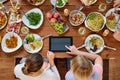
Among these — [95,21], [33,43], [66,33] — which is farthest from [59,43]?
[95,21]

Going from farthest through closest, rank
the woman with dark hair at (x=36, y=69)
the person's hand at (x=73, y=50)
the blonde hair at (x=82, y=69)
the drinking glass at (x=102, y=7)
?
the drinking glass at (x=102, y=7) < the person's hand at (x=73, y=50) < the woman with dark hair at (x=36, y=69) < the blonde hair at (x=82, y=69)

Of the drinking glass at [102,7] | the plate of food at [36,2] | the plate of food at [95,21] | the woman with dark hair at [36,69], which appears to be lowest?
the woman with dark hair at [36,69]

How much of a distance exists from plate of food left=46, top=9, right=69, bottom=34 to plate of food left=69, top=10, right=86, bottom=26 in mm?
73

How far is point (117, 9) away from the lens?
8.36 feet

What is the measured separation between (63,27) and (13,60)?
0.54 meters

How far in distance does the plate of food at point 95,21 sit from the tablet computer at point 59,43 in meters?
0.22

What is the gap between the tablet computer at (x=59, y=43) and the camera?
241cm

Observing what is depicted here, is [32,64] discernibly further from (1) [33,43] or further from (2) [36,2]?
(2) [36,2]

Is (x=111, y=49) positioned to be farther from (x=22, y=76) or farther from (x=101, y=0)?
(x=22, y=76)

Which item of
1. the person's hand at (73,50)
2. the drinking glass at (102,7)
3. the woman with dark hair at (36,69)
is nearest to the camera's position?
the woman with dark hair at (36,69)

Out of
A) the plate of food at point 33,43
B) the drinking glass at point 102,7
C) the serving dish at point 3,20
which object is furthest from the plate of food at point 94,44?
the serving dish at point 3,20

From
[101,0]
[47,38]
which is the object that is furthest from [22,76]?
[101,0]

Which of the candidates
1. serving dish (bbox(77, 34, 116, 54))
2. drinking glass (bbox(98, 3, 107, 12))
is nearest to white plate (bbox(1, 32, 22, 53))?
serving dish (bbox(77, 34, 116, 54))

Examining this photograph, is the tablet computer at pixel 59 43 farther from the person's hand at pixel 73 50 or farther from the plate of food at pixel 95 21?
the plate of food at pixel 95 21
